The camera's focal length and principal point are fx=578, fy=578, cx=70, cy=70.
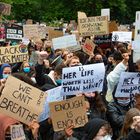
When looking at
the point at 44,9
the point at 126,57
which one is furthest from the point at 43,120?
the point at 44,9

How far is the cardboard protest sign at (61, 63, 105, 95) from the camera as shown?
22.7 feet

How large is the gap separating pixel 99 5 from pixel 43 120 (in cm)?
3709

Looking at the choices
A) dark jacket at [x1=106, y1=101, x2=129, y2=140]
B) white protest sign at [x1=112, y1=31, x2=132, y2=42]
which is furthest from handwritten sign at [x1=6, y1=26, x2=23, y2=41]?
dark jacket at [x1=106, y1=101, x2=129, y2=140]

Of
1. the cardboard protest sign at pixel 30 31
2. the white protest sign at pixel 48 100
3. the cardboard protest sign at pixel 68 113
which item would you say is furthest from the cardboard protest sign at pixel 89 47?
the cardboard protest sign at pixel 68 113

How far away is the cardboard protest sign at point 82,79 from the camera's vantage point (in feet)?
22.7

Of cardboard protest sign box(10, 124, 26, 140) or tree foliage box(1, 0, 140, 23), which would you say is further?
tree foliage box(1, 0, 140, 23)

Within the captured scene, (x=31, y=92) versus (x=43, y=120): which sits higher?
(x=31, y=92)

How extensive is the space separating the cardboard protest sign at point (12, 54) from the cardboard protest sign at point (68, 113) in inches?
93.4

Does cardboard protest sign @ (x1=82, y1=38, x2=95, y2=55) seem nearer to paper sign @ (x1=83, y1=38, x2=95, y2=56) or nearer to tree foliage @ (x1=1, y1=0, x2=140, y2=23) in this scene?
paper sign @ (x1=83, y1=38, x2=95, y2=56)

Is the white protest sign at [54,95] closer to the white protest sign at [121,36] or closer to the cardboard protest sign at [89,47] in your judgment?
the cardboard protest sign at [89,47]

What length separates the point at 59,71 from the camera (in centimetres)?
792

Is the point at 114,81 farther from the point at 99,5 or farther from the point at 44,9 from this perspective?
the point at 44,9

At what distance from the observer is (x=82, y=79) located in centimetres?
712

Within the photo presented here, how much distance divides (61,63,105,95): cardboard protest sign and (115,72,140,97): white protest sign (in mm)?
270
